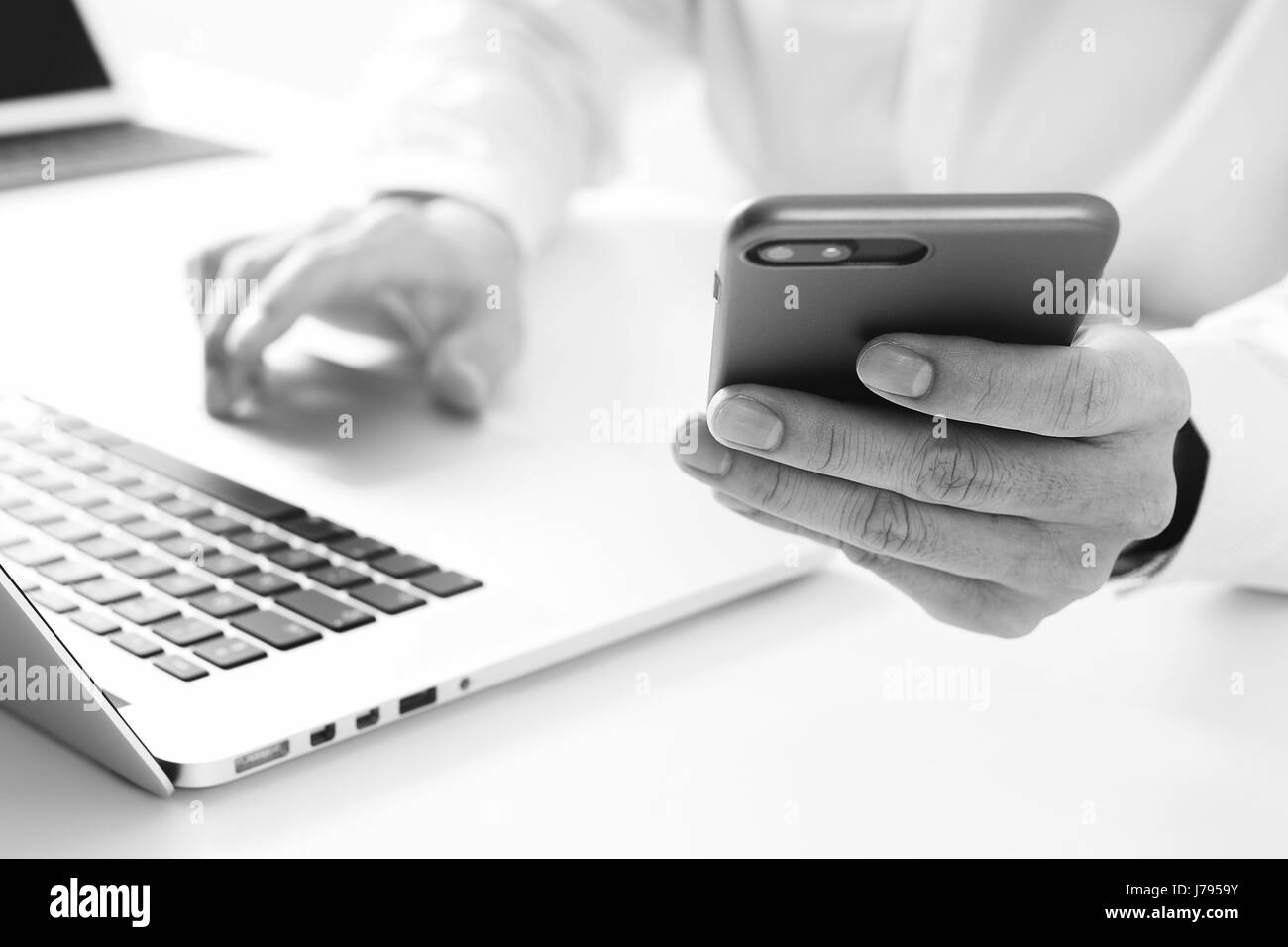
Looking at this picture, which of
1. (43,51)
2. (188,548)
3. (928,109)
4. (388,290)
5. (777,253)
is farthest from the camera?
(43,51)

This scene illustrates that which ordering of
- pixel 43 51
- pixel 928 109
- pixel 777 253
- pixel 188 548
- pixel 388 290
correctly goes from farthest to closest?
1. pixel 43 51
2. pixel 928 109
3. pixel 388 290
4. pixel 188 548
5. pixel 777 253

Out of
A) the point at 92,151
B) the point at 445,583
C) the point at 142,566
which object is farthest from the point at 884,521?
the point at 92,151

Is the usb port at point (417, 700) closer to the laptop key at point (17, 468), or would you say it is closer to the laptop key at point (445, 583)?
the laptop key at point (445, 583)

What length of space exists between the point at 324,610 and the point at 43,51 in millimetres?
848

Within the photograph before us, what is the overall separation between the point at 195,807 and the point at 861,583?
11.0 inches

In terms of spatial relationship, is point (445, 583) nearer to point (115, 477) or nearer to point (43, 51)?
point (115, 477)

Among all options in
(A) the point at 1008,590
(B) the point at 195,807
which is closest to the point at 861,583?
(A) the point at 1008,590

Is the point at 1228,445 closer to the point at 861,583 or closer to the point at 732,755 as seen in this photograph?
the point at 861,583

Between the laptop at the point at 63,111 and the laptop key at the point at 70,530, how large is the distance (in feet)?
2.15

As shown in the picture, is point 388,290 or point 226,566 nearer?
point 226,566

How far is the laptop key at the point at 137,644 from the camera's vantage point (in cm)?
43

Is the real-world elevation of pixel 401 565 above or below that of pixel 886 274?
below

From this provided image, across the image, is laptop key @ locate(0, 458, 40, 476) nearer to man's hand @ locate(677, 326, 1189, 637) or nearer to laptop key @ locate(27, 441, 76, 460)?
laptop key @ locate(27, 441, 76, 460)

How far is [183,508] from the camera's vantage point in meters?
0.52
